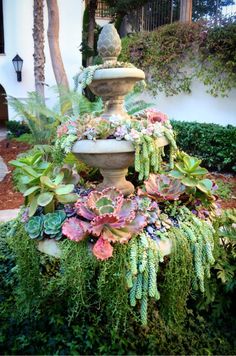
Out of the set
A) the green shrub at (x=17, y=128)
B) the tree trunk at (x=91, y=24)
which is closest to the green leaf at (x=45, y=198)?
the green shrub at (x=17, y=128)

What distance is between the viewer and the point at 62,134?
2.47 metres

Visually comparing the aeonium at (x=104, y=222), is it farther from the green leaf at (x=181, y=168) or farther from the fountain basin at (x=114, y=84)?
the fountain basin at (x=114, y=84)

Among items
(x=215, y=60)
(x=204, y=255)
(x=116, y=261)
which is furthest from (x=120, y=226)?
(x=215, y=60)

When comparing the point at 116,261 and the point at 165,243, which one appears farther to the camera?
the point at 165,243

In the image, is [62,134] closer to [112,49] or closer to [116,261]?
[112,49]

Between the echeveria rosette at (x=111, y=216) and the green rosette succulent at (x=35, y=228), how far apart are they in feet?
0.96

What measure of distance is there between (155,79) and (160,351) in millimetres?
7140

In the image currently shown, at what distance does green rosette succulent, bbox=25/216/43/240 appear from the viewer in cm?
222

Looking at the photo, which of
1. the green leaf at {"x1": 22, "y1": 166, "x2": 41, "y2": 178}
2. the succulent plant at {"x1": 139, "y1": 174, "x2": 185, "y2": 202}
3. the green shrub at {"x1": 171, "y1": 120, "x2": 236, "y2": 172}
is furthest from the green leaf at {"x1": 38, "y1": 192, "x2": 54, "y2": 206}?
the green shrub at {"x1": 171, "y1": 120, "x2": 236, "y2": 172}

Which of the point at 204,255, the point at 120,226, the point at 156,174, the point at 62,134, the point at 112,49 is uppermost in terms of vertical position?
the point at 112,49

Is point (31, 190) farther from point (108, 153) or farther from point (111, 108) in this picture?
point (111, 108)

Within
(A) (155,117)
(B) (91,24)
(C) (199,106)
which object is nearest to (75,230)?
(A) (155,117)

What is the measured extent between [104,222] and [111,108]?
0.96 metres

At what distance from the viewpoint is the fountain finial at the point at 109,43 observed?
2.35 m
